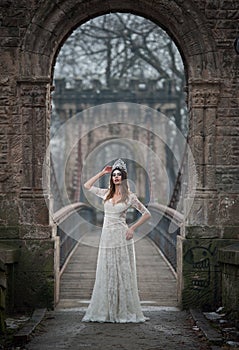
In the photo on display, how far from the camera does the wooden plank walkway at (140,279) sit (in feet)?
32.7

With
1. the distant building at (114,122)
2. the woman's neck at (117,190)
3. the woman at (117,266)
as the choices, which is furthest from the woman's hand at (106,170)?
the distant building at (114,122)

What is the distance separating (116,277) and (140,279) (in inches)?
132

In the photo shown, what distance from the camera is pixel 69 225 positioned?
1572 cm

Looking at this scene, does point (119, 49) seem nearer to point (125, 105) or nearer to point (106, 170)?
point (125, 105)

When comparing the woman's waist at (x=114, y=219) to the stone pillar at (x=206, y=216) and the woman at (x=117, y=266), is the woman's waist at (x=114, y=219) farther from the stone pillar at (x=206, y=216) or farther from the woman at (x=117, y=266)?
the stone pillar at (x=206, y=216)

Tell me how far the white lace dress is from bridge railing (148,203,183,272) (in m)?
1.89

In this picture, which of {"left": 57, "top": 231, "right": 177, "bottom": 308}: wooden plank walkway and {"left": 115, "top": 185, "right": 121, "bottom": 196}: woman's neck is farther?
{"left": 57, "top": 231, "right": 177, "bottom": 308}: wooden plank walkway

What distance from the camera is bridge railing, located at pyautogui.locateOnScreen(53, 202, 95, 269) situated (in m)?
12.7

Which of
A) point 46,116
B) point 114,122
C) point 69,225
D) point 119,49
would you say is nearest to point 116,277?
point 46,116

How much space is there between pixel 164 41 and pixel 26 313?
56.7ft

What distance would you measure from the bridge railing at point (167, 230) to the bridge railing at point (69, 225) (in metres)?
1.93

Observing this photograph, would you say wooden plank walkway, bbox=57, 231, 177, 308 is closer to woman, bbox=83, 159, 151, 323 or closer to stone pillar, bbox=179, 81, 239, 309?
stone pillar, bbox=179, 81, 239, 309

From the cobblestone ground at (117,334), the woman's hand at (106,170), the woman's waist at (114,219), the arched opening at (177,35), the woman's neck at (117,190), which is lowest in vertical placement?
the cobblestone ground at (117,334)

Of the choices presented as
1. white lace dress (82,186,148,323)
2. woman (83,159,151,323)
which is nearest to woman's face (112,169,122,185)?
woman (83,159,151,323)
